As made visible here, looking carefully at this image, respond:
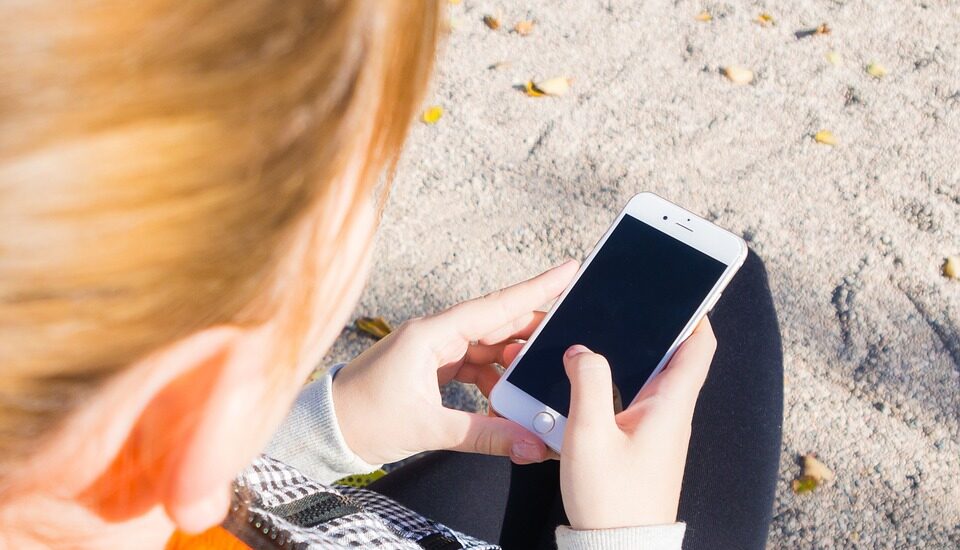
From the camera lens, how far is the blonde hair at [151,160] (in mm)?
413

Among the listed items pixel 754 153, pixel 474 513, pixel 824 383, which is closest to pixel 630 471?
pixel 474 513

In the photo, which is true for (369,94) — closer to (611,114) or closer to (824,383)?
(824,383)

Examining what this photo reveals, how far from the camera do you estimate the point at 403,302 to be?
2396 millimetres

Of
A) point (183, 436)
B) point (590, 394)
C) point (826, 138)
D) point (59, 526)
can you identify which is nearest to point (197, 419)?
point (183, 436)

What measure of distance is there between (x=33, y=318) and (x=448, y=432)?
1.03 m

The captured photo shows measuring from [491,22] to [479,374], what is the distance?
1.86 m

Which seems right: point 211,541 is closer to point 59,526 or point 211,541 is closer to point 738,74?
point 59,526

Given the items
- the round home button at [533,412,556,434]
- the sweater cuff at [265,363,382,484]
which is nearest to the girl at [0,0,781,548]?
the sweater cuff at [265,363,382,484]

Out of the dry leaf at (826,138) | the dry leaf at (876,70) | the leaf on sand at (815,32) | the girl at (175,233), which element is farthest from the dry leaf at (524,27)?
the girl at (175,233)

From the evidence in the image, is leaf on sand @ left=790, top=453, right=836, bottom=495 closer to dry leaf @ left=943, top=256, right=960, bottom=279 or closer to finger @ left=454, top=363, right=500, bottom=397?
dry leaf @ left=943, top=256, right=960, bottom=279

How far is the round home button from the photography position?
4.60 feet

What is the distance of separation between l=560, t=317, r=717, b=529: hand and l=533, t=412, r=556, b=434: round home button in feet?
0.49

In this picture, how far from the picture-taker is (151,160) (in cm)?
43

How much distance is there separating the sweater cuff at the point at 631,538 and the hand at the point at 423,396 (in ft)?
0.71
